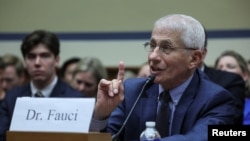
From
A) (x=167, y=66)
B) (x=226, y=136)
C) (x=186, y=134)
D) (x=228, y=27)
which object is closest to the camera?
(x=226, y=136)

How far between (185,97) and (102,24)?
445cm

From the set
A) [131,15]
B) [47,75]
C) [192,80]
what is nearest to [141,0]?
[131,15]

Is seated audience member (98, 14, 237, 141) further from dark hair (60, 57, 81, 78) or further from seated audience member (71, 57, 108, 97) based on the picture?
dark hair (60, 57, 81, 78)

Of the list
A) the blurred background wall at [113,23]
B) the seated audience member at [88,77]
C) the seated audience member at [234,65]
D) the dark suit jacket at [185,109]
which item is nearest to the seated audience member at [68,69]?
the seated audience member at [88,77]

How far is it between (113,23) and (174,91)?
4373mm

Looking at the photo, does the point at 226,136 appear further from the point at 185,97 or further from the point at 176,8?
the point at 176,8

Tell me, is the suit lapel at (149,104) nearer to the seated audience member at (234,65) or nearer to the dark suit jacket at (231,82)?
the dark suit jacket at (231,82)

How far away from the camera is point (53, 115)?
2500 mm

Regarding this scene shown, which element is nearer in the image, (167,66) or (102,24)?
(167,66)

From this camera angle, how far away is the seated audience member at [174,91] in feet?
9.34

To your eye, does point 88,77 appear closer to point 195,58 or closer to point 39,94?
point 39,94

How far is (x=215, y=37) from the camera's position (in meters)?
6.97

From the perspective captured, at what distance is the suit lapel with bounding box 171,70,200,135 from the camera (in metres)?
2.87

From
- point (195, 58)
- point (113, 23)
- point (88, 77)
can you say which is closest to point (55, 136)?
point (195, 58)
